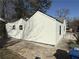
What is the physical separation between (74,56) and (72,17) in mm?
51819

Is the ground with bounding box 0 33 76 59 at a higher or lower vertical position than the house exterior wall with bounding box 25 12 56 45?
lower

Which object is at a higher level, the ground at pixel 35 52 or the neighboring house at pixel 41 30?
the neighboring house at pixel 41 30

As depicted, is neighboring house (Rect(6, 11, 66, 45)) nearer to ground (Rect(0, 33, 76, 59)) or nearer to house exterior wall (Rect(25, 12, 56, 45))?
house exterior wall (Rect(25, 12, 56, 45))

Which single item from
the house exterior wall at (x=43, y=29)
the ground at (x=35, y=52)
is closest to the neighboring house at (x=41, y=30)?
the house exterior wall at (x=43, y=29)

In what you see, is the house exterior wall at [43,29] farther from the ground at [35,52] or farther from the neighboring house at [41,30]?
the ground at [35,52]

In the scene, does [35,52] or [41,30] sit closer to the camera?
[35,52]

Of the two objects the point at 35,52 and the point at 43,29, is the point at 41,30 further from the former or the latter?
the point at 35,52

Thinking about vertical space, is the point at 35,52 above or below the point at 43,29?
below

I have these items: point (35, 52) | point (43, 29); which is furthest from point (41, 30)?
point (35, 52)

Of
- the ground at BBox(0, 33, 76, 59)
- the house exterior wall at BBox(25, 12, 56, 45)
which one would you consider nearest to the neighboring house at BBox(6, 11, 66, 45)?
the house exterior wall at BBox(25, 12, 56, 45)

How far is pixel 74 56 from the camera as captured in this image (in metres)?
9.03

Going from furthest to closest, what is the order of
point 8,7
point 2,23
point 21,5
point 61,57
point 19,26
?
point 8,7
point 21,5
point 2,23
point 19,26
point 61,57

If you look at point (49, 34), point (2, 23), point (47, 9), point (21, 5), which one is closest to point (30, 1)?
point (21, 5)

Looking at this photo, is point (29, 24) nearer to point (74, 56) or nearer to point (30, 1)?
point (74, 56)
